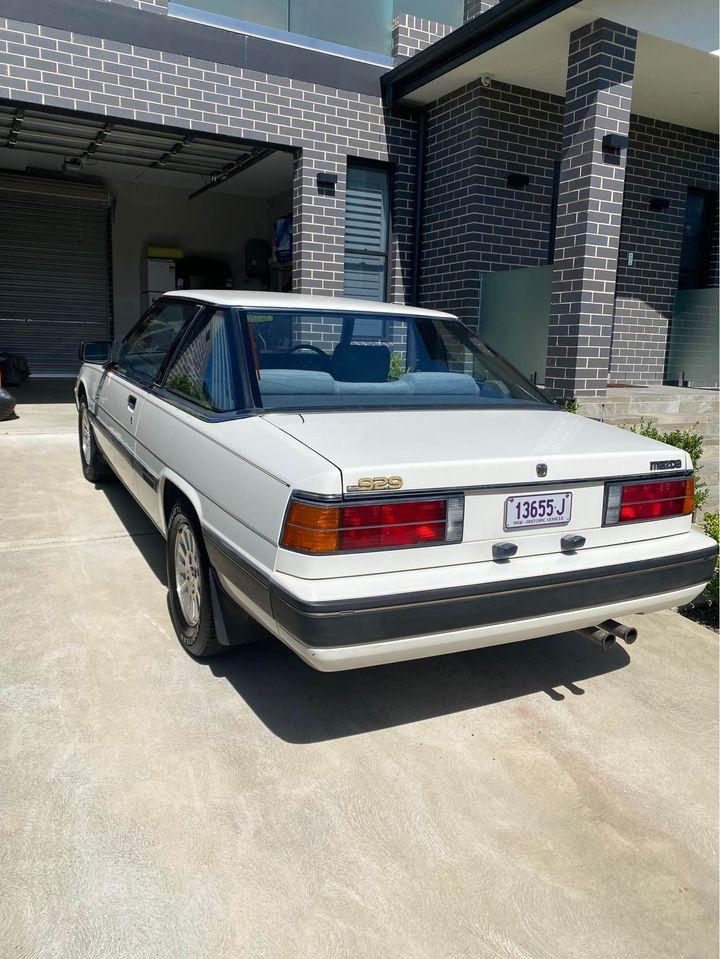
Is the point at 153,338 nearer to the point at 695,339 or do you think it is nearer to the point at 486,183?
the point at 486,183

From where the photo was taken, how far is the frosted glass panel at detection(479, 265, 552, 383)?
7680mm

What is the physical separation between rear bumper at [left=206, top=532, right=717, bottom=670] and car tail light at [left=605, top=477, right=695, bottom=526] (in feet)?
0.46

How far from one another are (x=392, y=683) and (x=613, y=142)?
216 inches

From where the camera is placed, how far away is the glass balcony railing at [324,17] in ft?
26.2

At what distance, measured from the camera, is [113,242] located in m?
14.9

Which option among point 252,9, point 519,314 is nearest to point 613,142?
point 519,314

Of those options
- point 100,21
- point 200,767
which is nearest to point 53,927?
point 200,767

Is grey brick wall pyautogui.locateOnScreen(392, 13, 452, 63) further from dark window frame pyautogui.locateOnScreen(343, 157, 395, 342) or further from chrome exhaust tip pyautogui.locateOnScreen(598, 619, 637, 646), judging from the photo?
chrome exhaust tip pyautogui.locateOnScreen(598, 619, 637, 646)

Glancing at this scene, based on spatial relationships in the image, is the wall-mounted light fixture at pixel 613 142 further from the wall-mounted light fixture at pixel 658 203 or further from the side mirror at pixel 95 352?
the side mirror at pixel 95 352

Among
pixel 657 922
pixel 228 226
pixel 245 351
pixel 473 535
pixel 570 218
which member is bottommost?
pixel 657 922

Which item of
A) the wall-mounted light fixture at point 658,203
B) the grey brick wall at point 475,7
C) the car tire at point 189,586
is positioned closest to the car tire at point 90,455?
the car tire at point 189,586

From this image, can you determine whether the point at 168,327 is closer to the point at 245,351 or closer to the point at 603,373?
the point at 245,351

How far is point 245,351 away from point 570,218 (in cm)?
474

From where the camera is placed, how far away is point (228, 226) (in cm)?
1567
